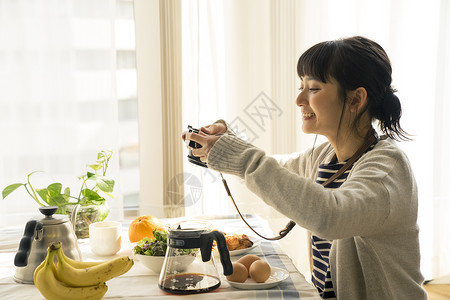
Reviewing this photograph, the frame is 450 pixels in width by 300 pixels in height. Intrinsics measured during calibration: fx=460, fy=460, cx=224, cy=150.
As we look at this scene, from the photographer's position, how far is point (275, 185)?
3.32 feet

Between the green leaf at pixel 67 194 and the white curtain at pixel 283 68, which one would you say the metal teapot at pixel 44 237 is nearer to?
the green leaf at pixel 67 194

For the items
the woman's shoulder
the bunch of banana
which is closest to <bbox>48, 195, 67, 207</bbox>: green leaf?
the bunch of banana

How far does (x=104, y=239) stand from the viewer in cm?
132

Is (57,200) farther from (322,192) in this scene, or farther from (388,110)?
(388,110)

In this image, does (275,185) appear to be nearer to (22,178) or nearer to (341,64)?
(341,64)

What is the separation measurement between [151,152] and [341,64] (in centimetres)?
156

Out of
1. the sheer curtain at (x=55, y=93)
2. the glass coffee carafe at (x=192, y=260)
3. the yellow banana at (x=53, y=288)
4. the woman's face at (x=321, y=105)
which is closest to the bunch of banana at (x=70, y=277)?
the yellow banana at (x=53, y=288)

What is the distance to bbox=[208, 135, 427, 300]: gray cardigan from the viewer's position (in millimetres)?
992

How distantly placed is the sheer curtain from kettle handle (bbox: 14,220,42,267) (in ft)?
4.77

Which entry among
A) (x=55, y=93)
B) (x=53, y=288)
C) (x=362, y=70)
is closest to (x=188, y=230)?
(x=53, y=288)

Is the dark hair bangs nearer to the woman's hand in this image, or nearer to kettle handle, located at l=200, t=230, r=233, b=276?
the woman's hand

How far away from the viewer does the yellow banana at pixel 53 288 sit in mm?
937

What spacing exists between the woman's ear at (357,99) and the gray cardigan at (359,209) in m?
0.12

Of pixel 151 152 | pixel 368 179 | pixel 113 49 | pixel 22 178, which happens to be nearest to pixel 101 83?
→ pixel 113 49
